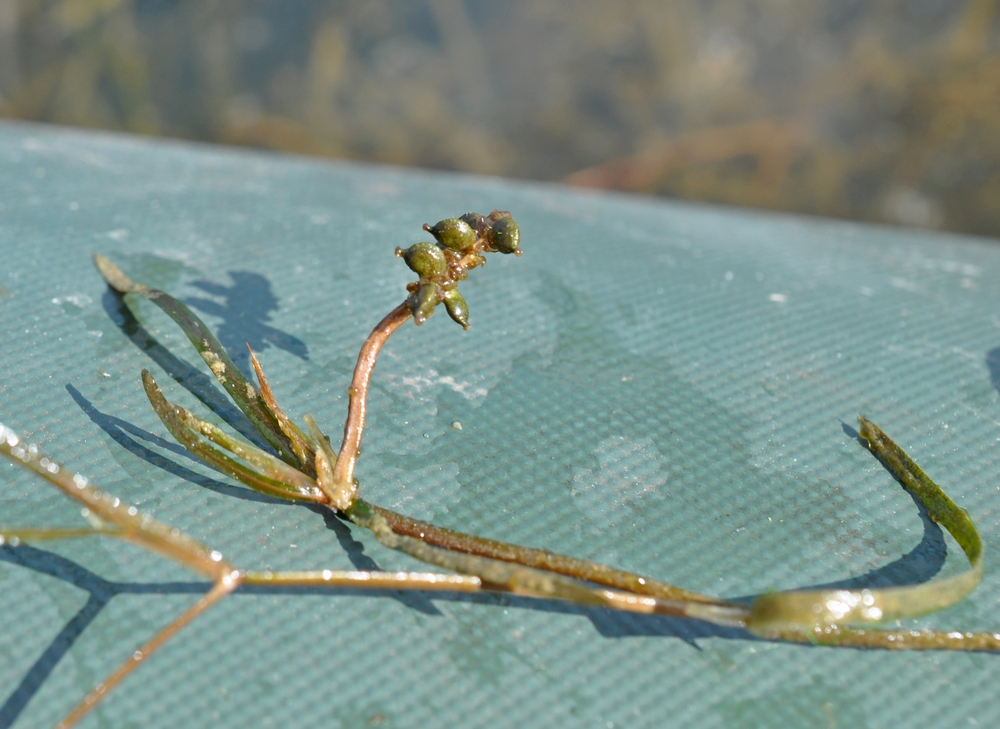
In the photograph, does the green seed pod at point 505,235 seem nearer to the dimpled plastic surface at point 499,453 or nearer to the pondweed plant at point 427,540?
the pondweed plant at point 427,540

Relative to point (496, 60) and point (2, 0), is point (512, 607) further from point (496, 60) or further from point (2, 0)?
point (2, 0)

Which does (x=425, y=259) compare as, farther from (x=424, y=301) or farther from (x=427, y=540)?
(x=427, y=540)

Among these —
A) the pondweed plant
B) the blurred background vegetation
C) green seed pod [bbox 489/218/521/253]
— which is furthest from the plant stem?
the blurred background vegetation

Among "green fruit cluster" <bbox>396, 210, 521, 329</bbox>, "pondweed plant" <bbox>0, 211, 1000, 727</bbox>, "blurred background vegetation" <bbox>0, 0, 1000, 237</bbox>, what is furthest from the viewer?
"blurred background vegetation" <bbox>0, 0, 1000, 237</bbox>

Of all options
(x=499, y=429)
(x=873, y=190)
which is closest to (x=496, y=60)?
(x=873, y=190)

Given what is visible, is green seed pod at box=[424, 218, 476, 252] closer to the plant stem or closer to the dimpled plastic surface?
the plant stem

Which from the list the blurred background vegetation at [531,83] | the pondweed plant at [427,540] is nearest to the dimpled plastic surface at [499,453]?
the pondweed plant at [427,540]
